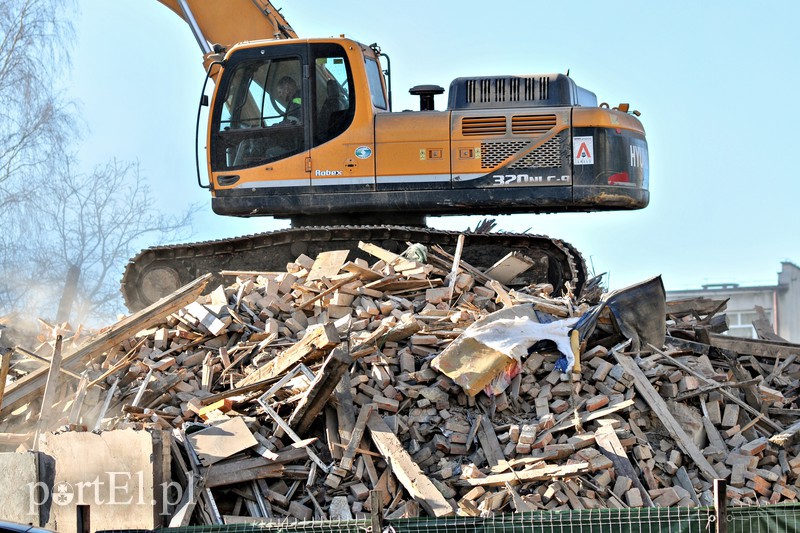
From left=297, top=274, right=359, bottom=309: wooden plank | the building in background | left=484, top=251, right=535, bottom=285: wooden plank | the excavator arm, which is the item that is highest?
the excavator arm

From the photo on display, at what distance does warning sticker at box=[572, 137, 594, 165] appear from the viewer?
44.1 feet

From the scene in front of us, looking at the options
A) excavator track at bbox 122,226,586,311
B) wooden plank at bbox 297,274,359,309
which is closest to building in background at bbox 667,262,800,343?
excavator track at bbox 122,226,586,311

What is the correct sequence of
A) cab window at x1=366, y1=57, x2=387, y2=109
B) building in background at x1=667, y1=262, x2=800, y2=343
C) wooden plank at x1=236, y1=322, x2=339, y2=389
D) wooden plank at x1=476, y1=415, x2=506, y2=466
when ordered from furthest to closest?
1. building in background at x1=667, y1=262, x2=800, y2=343
2. cab window at x1=366, y1=57, x2=387, y2=109
3. wooden plank at x1=236, y1=322, x2=339, y2=389
4. wooden plank at x1=476, y1=415, x2=506, y2=466

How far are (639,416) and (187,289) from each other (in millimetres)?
4924

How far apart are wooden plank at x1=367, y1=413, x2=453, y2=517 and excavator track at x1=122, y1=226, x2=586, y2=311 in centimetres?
406

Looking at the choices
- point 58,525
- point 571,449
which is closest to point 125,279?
point 58,525

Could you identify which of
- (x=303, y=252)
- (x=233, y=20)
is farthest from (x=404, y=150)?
(x=233, y=20)

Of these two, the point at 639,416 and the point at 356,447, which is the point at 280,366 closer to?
the point at 356,447

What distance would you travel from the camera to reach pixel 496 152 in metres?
13.6

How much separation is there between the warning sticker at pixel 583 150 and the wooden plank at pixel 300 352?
4.21 meters

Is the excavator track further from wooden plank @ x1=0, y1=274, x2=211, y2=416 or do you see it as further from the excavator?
wooden plank @ x1=0, y1=274, x2=211, y2=416

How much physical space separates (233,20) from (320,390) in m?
7.07

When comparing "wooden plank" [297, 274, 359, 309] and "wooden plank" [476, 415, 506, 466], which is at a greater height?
"wooden plank" [297, 274, 359, 309]

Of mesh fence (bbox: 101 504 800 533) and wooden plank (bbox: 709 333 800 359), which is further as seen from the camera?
wooden plank (bbox: 709 333 800 359)
